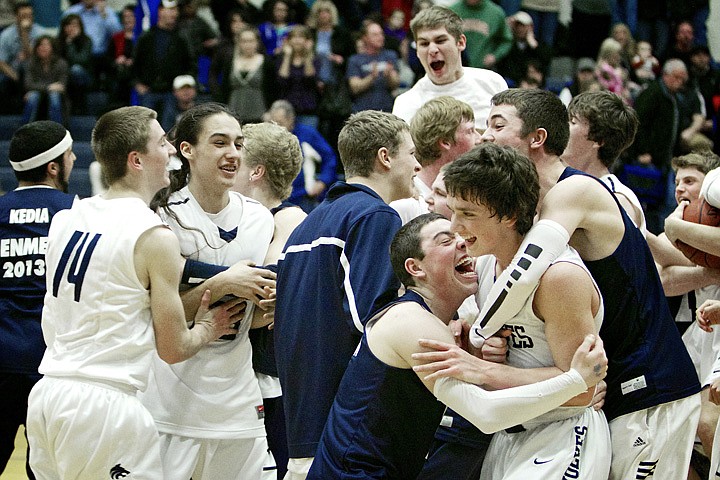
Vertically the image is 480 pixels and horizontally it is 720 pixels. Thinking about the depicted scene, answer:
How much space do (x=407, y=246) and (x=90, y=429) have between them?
156 centimetres

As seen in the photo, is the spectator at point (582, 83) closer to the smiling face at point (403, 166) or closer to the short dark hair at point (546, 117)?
the smiling face at point (403, 166)

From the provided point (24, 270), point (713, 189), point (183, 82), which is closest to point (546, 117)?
point (713, 189)

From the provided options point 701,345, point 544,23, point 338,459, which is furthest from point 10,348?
point 544,23

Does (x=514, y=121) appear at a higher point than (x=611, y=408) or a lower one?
higher

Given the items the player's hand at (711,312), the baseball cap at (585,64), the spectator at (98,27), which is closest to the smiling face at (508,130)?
the player's hand at (711,312)

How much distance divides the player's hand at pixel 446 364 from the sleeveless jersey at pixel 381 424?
0.15 meters

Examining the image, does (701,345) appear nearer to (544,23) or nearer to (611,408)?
(611,408)

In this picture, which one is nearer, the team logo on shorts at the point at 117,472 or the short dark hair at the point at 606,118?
the team logo on shorts at the point at 117,472

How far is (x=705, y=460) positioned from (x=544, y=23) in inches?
346

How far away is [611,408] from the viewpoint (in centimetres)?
424

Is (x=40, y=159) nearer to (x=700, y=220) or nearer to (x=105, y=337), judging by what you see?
(x=105, y=337)

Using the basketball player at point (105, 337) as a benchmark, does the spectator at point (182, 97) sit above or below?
below

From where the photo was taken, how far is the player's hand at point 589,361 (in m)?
3.63

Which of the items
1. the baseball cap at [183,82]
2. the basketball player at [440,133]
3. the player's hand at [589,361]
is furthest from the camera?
the baseball cap at [183,82]
